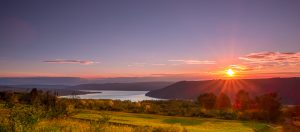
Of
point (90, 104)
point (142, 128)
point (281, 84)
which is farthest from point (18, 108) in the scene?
point (281, 84)

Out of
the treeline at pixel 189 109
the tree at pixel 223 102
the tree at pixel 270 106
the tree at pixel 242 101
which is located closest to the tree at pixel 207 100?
the tree at pixel 223 102

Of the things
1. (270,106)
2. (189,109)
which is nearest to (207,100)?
(189,109)

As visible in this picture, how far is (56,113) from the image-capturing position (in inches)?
1157

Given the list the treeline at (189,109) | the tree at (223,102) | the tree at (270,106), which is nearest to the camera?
the treeline at (189,109)

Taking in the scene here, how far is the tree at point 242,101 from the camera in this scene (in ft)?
190

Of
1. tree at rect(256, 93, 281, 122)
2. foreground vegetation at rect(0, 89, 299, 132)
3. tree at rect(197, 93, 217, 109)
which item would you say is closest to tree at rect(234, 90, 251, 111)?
foreground vegetation at rect(0, 89, 299, 132)

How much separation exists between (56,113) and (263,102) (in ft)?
103

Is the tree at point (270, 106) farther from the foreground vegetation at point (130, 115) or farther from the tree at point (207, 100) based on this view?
the tree at point (207, 100)

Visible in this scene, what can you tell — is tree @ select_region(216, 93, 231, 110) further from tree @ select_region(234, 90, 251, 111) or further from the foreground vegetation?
tree @ select_region(234, 90, 251, 111)

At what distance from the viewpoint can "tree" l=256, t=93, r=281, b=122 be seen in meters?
46.5

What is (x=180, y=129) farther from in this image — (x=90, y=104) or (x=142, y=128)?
(x=90, y=104)

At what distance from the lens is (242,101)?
2379 inches

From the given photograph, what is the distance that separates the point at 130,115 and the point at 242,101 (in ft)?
91.9

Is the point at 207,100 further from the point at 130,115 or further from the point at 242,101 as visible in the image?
the point at 130,115
